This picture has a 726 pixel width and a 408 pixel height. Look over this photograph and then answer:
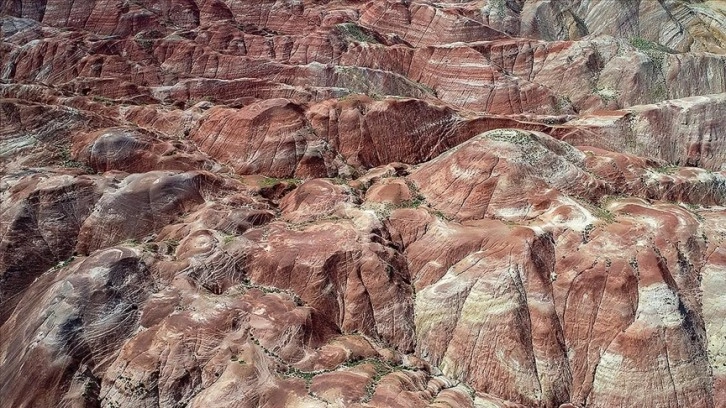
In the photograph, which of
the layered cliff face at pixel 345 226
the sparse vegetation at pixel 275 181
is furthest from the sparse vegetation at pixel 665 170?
the sparse vegetation at pixel 275 181

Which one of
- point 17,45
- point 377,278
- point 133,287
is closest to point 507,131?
point 377,278

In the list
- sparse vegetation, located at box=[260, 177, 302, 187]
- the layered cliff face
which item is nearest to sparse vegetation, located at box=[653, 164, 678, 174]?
the layered cliff face

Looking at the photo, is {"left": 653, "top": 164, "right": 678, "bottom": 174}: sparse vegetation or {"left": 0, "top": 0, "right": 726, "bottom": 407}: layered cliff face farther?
{"left": 653, "top": 164, "right": 678, "bottom": 174}: sparse vegetation

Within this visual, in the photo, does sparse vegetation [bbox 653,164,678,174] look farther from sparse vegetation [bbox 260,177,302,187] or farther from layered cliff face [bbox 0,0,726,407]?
sparse vegetation [bbox 260,177,302,187]

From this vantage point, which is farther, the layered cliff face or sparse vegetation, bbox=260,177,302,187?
sparse vegetation, bbox=260,177,302,187

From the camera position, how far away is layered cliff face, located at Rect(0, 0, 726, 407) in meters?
21.8

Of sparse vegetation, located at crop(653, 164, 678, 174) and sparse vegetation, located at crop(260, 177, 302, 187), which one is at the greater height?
sparse vegetation, located at crop(653, 164, 678, 174)

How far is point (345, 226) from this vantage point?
26.4 m

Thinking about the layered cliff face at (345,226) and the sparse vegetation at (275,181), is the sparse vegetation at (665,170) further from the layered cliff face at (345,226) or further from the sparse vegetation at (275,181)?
the sparse vegetation at (275,181)

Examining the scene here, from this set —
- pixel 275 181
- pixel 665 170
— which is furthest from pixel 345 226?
pixel 665 170

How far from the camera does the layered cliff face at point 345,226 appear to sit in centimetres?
2175

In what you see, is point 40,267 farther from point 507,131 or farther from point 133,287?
point 507,131

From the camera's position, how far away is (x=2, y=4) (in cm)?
4509

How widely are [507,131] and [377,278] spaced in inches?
473
